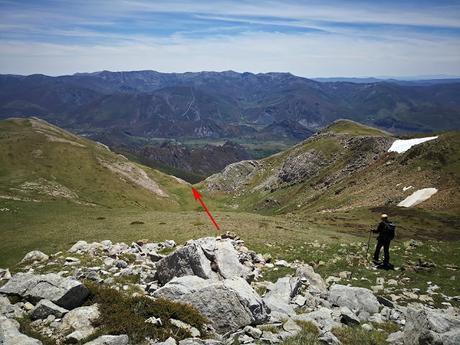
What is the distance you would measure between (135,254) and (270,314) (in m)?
16.8

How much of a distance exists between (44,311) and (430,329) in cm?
1543

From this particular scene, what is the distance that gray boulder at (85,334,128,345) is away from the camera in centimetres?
1299

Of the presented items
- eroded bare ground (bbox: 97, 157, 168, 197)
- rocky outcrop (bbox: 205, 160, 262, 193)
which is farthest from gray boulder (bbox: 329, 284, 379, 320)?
rocky outcrop (bbox: 205, 160, 262, 193)

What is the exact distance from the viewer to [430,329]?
1528 cm

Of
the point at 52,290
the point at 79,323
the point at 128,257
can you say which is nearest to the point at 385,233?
the point at 128,257

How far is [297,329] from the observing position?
1598cm

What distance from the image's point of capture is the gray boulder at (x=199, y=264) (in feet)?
75.5

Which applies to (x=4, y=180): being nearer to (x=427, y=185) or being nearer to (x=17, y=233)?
(x=17, y=233)

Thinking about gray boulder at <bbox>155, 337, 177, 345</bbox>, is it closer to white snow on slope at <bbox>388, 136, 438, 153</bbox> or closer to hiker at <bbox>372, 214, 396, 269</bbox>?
hiker at <bbox>372, 214, 396, 269</bbox>

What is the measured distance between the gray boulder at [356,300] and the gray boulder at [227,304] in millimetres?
5458

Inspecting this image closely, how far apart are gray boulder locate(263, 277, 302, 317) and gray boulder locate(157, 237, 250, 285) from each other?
3.04 metres

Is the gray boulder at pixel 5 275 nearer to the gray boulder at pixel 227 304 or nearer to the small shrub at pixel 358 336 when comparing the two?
the gray boulder at pixel 227 304

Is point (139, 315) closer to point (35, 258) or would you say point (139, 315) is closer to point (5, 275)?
point (5, 275)

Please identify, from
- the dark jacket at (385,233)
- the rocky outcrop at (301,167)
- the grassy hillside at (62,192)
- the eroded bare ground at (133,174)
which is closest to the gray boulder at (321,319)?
the dark jacket at (385,233)
